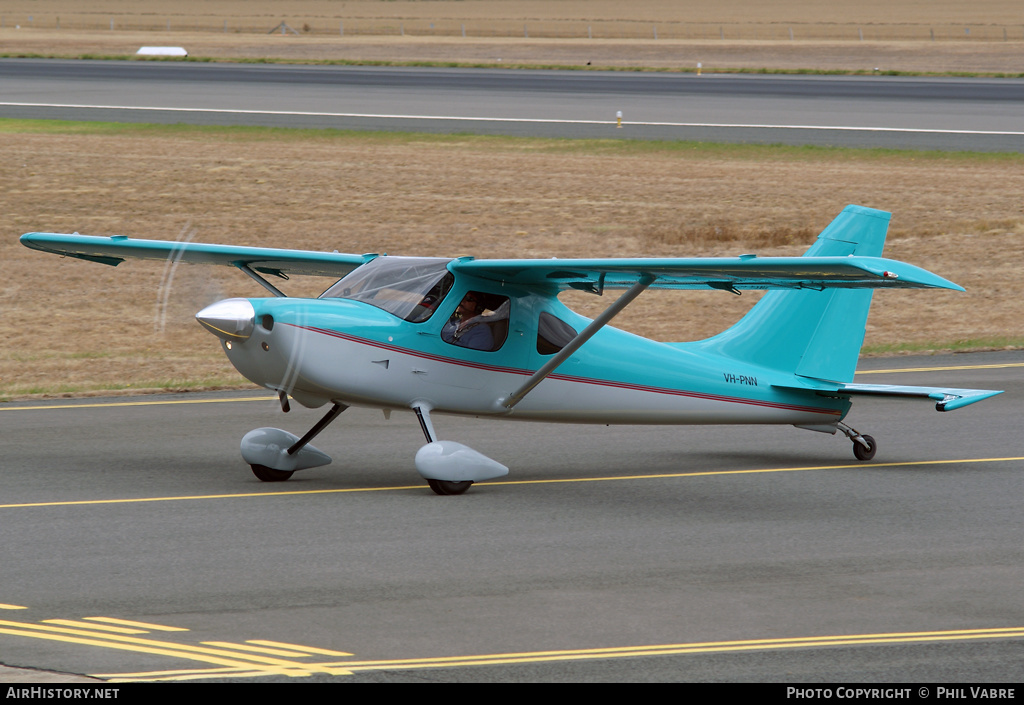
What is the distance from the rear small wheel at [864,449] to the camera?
14.2m

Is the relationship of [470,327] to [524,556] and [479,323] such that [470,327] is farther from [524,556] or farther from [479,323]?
[524,556]

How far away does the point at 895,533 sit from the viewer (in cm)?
1111

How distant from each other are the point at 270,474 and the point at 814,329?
19.3 feet

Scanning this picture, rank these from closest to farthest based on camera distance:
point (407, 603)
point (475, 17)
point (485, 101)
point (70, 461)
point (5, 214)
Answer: point (407, 603) → point (70, 461) → point (5, 214) → point (485, 101) → point (475, 17)

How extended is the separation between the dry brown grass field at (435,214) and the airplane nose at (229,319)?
19.8 ft

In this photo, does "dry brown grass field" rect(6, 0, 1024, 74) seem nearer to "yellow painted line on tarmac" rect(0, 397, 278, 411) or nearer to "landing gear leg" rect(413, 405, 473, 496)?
"yellow painted line on tarmac" rect(0, 397, 278, 411)

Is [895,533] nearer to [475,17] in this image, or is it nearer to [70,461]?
[70,461]

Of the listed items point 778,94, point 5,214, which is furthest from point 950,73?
point 5,214

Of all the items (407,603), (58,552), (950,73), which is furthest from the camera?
→ (950,73)

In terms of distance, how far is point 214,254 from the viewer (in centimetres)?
1436

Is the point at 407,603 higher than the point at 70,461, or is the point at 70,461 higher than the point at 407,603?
the point at 407,603

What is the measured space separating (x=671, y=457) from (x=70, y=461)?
6.47 metres

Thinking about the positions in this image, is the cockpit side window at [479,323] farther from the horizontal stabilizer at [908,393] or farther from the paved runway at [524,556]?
the horizontal stabilizer at [908,393]

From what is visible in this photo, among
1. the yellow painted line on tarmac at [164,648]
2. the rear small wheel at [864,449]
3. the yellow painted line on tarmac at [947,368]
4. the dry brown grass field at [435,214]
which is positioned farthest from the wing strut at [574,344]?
the yellow painted line on tarmac at [947,368]
